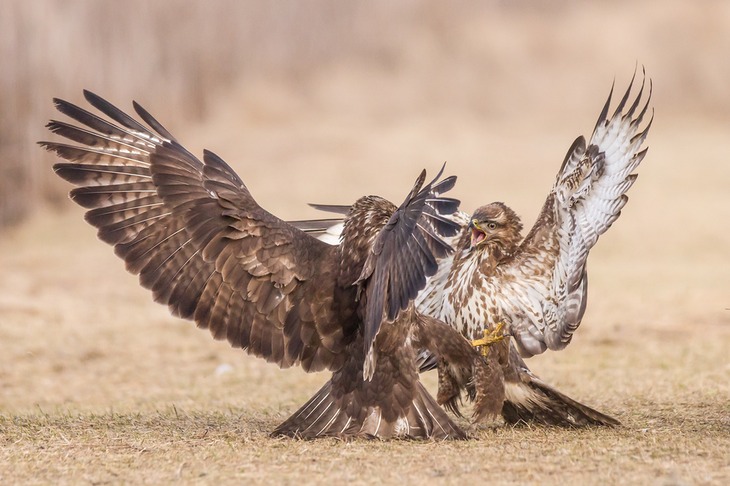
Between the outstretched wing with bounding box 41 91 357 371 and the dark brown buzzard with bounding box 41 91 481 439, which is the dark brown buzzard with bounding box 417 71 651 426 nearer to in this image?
the dark brown buzzard with bounding box 41 91 481 439

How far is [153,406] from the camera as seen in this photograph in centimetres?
783

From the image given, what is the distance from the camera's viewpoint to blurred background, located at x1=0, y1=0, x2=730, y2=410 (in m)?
12.3

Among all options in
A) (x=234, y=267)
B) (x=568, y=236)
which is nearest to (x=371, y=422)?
(x=234, y=267)

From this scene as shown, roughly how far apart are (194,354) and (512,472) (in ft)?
24.8

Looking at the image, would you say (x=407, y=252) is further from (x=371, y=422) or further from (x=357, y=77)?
(x=357, y=77)

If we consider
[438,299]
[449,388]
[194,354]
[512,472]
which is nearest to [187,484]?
[512,472]

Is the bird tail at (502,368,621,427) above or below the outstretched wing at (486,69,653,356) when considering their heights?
below

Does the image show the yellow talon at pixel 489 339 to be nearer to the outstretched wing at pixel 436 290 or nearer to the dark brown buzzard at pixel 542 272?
the dark brown buzzard at pixel 542 272

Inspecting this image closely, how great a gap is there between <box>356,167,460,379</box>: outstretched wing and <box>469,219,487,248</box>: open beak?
959mm

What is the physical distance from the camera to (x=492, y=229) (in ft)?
20.3

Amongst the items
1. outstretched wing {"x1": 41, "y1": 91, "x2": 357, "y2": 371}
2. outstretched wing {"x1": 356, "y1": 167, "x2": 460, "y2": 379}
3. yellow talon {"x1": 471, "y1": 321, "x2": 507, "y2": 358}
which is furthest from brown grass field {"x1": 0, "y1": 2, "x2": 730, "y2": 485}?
outstretched wing {"x1": 356, "y1": 167, "x2": 460, "y2": 379}

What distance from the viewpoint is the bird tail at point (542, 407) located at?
18.9 feet

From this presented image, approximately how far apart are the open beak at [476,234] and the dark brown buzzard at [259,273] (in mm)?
621

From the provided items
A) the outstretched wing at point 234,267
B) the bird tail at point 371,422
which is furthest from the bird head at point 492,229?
the bird tail at point 371,422
